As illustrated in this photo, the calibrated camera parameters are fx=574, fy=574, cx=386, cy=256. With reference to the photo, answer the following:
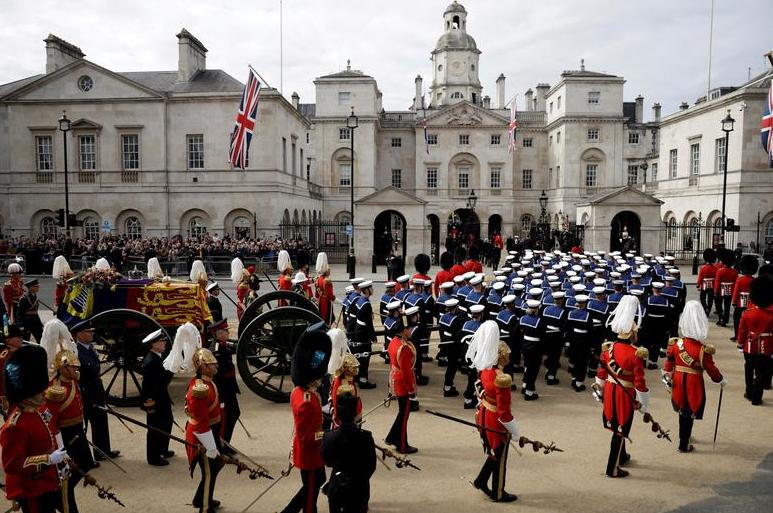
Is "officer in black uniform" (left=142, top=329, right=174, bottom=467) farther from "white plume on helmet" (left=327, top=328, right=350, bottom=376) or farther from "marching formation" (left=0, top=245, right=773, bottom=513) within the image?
"white plume on helmet" (left=327, top=328, right=350, bottom=376)

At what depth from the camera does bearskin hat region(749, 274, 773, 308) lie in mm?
9367

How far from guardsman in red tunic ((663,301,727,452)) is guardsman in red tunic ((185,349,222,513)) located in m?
5.70

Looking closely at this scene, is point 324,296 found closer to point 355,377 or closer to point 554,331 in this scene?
point 355,377

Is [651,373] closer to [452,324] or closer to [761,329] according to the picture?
[761,329]

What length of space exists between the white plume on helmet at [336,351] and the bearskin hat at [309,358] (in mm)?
567

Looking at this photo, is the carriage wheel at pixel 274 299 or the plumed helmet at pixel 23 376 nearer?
the plumed helmet at pixel 23 376

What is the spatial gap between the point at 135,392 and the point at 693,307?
8.81 m

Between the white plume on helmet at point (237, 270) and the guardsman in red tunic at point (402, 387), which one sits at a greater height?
the white plume on helmet at point (237, 270)

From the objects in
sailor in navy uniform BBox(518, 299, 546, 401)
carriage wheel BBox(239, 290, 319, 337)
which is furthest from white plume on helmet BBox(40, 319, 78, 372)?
sailor in navy uniform BBox(518, 299, 546, 401)

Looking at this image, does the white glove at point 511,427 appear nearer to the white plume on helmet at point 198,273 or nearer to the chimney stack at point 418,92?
the white plume on helmet at point 198,273

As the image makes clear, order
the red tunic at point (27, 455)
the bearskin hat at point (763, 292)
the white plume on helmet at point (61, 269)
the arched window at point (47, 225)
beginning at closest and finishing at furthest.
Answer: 1. the red tunic at point (27, 455)
2. the bearskin hat at point (763, 292)
3. the white plume on helmet at point (61, 269)
4. the arched window at point (47, 225)

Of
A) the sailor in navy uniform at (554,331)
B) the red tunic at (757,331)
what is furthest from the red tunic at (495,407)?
the red tunic at (757,331)

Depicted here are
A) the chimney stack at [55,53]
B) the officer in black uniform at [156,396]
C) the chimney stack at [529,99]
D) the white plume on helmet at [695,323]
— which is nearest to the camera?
the officer in black uniform at [156,396]

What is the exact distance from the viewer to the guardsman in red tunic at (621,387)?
6.66 m
